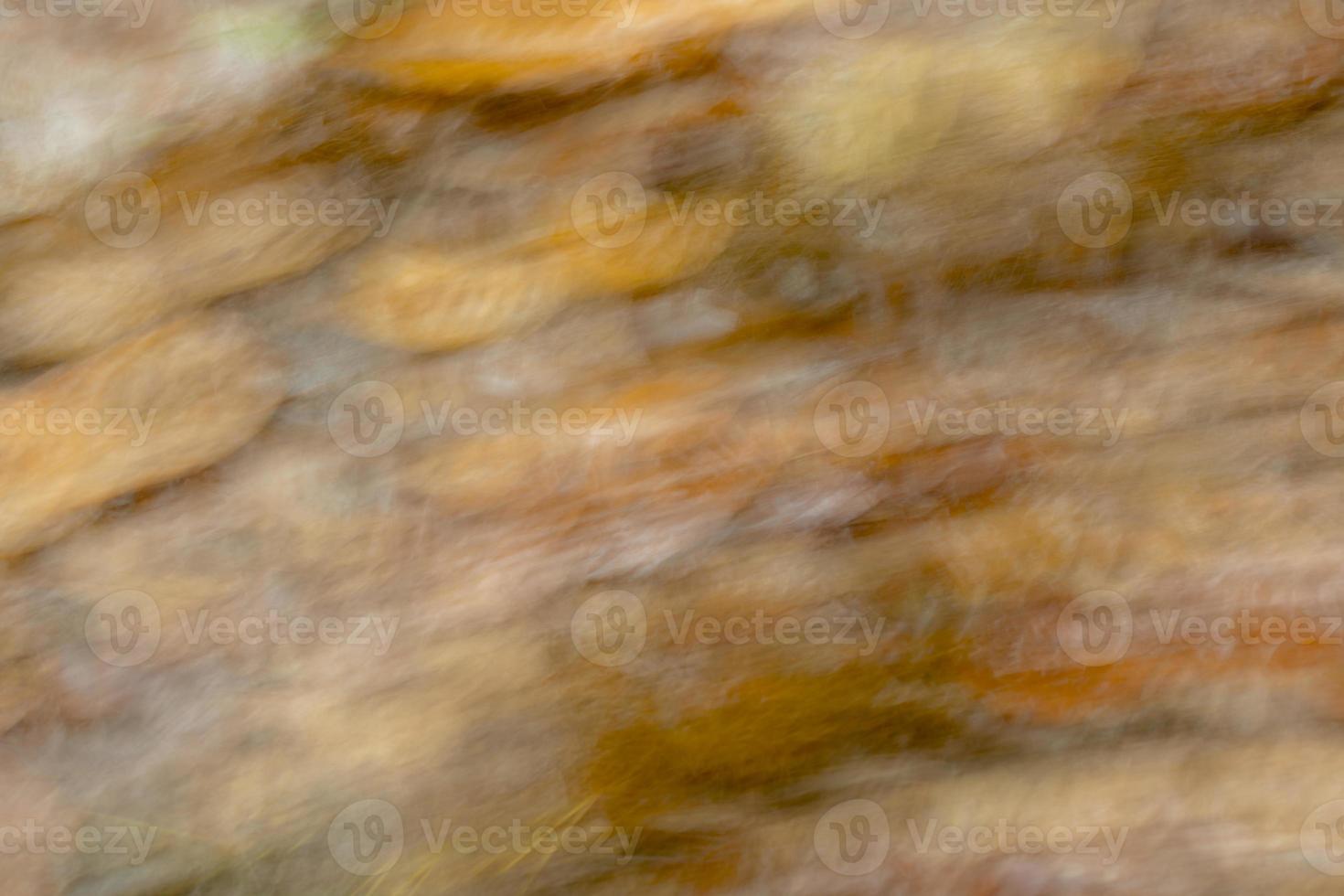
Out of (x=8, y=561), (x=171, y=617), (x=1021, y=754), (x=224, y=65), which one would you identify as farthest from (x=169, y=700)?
(x=1021, y=754)

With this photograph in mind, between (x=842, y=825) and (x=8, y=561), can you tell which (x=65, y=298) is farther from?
(x=842, y=825)

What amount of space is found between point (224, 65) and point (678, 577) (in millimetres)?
614

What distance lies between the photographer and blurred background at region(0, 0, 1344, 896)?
3.18 ft

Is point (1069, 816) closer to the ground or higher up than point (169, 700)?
closer to the ground

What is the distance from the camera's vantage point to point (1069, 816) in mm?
977

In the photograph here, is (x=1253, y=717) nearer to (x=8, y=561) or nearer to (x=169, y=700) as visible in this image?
(x=169, y=700)

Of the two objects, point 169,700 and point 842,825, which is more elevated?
point 169,700

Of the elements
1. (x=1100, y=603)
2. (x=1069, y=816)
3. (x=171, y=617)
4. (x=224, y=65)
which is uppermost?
(x=224, y=65)

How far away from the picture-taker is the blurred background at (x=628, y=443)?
0.97 meters

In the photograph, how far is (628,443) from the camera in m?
1.00

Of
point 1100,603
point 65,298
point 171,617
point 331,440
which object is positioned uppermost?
point 65,298

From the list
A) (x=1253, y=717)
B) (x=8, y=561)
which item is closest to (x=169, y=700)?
(x=8, y=561)

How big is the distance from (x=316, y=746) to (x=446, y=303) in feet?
1.35

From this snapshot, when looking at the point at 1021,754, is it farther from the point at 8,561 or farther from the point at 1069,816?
the point at 8,561
